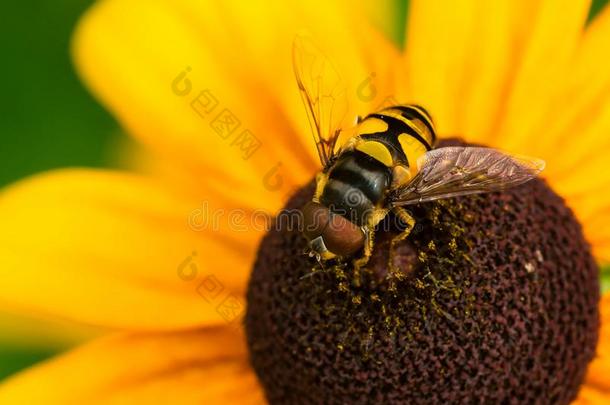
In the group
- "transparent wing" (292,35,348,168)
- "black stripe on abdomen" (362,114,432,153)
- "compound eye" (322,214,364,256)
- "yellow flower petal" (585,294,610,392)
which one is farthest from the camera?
"yellow flower petal" (585,294,610,392)

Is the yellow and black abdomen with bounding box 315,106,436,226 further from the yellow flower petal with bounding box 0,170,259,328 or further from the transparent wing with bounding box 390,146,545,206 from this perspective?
the yellow flower petal with bounding box 0,170,259,328

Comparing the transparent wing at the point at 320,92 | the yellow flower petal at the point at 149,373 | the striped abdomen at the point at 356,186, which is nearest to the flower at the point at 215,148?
the yellow flower petal at the point at 149,373

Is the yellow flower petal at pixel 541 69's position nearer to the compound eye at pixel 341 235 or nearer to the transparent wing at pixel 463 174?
the transparent wing at pixel 463 174

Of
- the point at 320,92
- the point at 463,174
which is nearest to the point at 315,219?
the point at 463,174

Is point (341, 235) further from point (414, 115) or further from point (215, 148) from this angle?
point (215, 148)

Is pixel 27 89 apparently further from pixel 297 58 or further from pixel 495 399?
pixel 495 399

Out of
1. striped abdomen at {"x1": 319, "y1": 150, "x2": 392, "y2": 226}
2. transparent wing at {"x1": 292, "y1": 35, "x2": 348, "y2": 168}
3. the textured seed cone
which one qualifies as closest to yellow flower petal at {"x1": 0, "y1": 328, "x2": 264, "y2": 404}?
the textured seed cone
